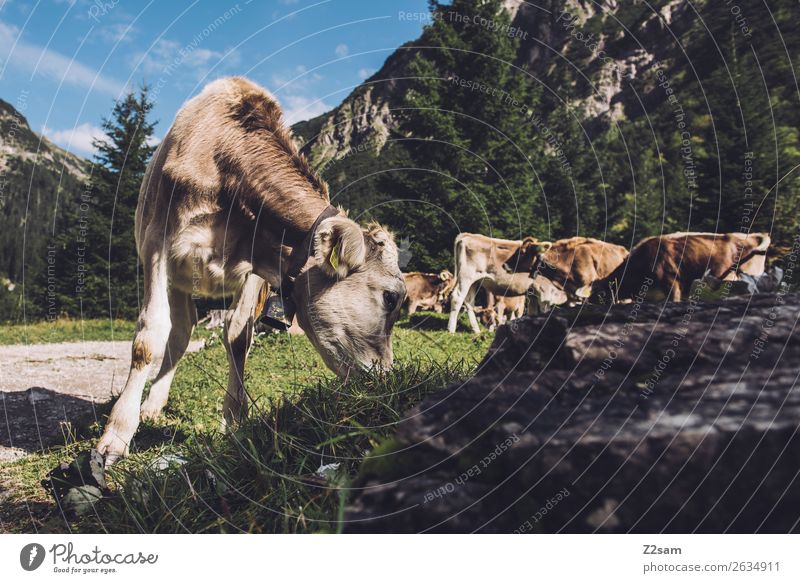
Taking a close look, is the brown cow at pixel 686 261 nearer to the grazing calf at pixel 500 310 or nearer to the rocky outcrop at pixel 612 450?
the grazing calf at pixel 500 310

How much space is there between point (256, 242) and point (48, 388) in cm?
545

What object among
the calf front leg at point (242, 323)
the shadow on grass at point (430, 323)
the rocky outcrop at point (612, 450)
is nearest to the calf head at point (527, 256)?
the shadow on grass at point (430, 323)

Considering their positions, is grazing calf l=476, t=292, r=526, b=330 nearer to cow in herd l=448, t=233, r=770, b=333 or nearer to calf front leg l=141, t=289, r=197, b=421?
cow in herd l=448, t=233, r=770, b=333

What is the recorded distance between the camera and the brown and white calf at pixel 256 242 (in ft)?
15.4

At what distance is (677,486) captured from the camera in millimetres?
1569

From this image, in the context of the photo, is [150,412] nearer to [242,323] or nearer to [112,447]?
[242,323]

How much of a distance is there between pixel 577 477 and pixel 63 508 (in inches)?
116

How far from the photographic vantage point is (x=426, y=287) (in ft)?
68.3

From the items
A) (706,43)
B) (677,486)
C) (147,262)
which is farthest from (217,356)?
(706,43)

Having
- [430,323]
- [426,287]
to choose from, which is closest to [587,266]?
[430,323]

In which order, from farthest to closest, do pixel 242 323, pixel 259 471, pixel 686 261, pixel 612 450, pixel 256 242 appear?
1. pixel 686 261
2. pixel 242 323
3. pixel 256 242
4. pixel 259 471
5. pixel 612 450

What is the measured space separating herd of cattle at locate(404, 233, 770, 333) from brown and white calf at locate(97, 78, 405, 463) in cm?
779

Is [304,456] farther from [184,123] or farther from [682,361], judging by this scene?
[184,123]

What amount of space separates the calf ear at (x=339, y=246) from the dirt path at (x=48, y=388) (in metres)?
2.96
